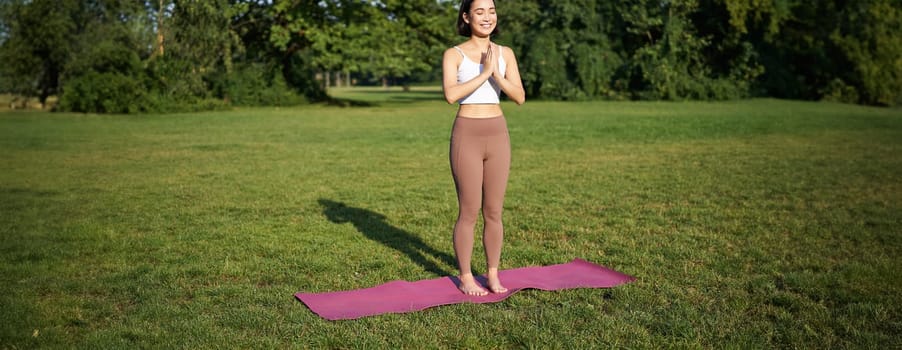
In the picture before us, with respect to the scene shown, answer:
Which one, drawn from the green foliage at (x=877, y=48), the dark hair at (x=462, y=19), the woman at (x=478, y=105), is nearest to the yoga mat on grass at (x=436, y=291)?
the woman at (x=478, y=105)

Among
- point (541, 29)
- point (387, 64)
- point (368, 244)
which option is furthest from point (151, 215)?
point (541, 29)

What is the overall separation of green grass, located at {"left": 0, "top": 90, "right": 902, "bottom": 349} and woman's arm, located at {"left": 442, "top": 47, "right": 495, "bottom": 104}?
1.37 m

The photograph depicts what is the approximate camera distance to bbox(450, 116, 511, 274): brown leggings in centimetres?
476

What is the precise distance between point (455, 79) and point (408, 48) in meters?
29.5

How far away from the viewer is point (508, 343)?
158 inches

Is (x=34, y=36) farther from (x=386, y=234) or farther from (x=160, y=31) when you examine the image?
(x=386, y=234)

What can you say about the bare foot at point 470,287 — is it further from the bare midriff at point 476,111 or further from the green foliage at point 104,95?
the green foliage at point 104,95

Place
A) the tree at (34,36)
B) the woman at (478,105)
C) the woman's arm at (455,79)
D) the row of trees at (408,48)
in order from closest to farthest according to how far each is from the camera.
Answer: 1. the woman's arm at (455,79)
2. the woman at (478,105)
3. the tree at (34,36)
4. the row of trees at (408,48)

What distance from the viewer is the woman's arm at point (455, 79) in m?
4.54

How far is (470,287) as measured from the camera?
16.4 ft

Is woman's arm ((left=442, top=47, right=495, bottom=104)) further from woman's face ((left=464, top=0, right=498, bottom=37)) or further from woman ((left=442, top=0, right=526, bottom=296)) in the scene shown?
woman's face ((left=464, top=0, right=498, bottom=37))

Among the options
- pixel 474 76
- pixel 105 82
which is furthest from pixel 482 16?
pixel 105 82

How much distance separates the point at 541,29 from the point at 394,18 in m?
9.06

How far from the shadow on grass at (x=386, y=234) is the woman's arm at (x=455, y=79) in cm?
171
